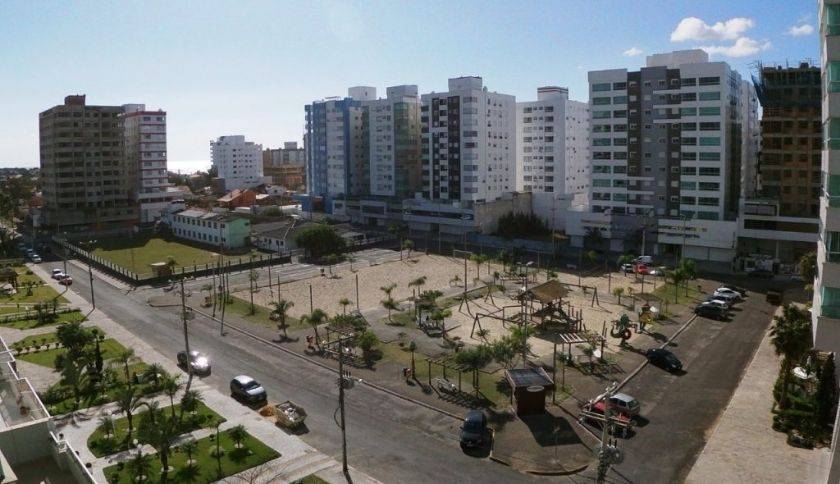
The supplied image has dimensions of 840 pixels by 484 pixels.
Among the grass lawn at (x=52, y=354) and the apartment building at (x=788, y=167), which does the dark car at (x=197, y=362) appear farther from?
the apartment building at (x=788, y=167)

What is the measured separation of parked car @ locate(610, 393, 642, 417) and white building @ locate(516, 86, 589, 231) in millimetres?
60303

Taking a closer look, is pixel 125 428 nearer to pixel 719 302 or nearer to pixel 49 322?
pixel 49 322

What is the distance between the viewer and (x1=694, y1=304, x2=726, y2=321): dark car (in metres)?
44.9

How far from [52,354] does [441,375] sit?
77.0 feet

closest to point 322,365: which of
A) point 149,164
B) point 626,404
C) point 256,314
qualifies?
point 256,314

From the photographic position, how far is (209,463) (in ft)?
79.9

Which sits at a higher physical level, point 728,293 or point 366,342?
point 728,293

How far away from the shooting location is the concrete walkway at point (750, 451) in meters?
22.8

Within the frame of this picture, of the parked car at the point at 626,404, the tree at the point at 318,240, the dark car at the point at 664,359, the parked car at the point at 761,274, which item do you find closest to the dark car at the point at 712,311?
the dark car at the point at 664,359

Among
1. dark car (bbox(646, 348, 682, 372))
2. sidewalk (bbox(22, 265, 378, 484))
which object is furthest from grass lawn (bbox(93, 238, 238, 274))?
dark car (bbox(646, 348, 682, 372))

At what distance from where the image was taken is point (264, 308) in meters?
48.8

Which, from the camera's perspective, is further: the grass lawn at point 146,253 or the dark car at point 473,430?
the grass lawn at point 146,253

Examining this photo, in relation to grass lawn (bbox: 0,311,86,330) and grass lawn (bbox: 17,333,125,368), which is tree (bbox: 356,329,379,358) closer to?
grass lawn (bbox: 17,333,125,368)

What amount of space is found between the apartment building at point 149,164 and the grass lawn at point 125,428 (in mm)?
77676
